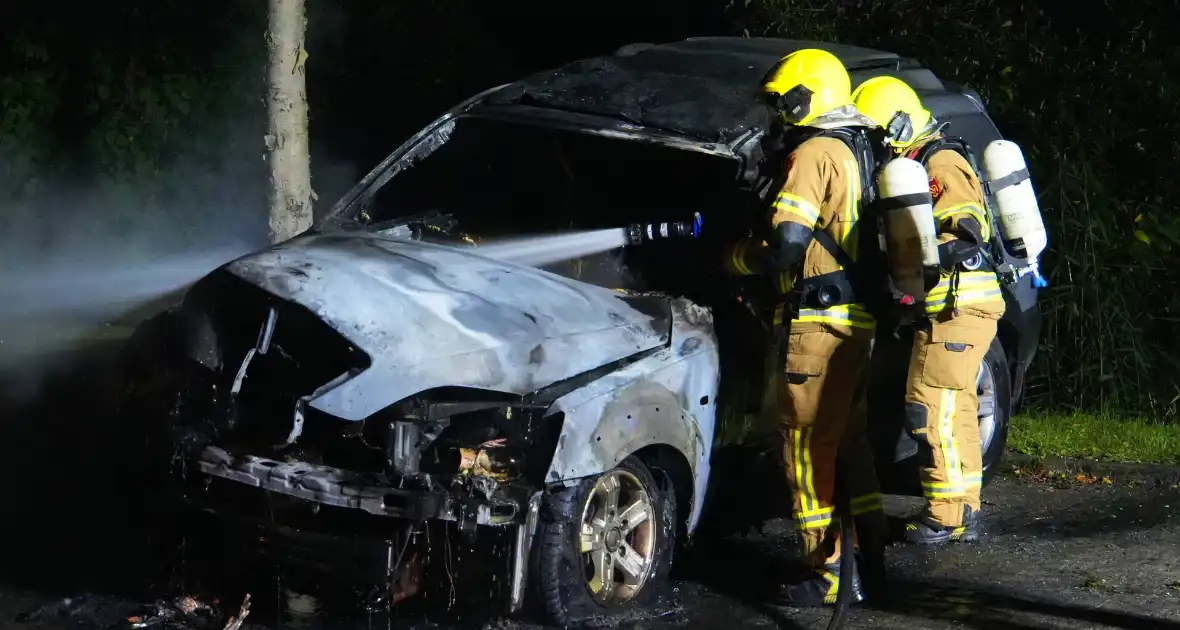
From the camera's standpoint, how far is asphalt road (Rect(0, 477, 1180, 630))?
4.53 m

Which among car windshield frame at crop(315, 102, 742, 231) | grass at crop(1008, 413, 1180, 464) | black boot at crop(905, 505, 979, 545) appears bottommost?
black boot at crop(905, 505, 979, 545)

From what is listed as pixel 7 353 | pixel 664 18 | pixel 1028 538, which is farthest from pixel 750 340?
pixel 664 18

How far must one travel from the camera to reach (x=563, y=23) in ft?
44.1

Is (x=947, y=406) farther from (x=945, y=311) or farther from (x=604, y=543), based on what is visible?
(x=604, y=543)

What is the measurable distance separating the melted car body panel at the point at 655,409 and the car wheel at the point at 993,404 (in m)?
1.54

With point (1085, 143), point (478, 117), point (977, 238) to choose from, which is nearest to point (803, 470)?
point (977, 238)


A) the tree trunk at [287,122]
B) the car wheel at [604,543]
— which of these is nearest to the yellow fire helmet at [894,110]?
the car wheel at [604,543]

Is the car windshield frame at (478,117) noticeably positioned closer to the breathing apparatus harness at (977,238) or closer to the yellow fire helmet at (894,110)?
the yellow fire helmet at (894,110)

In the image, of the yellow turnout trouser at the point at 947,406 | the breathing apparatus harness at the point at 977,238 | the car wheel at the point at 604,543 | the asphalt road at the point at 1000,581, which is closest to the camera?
the car wheel at the point at 604,543

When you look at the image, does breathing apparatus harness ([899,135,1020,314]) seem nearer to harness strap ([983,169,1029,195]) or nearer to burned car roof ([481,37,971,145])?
harness strap ([983,169,1029,195])

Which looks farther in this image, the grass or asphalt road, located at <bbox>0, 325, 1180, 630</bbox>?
the grass

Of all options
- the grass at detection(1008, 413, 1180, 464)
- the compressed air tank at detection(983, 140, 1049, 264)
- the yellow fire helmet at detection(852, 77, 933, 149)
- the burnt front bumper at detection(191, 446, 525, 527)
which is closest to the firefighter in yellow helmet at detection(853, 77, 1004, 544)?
the yellow fire helmet at detection(852, 77, 933, 149)

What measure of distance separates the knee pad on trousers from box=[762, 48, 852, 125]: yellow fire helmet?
1.20 m

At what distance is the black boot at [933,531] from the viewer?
5.32m
